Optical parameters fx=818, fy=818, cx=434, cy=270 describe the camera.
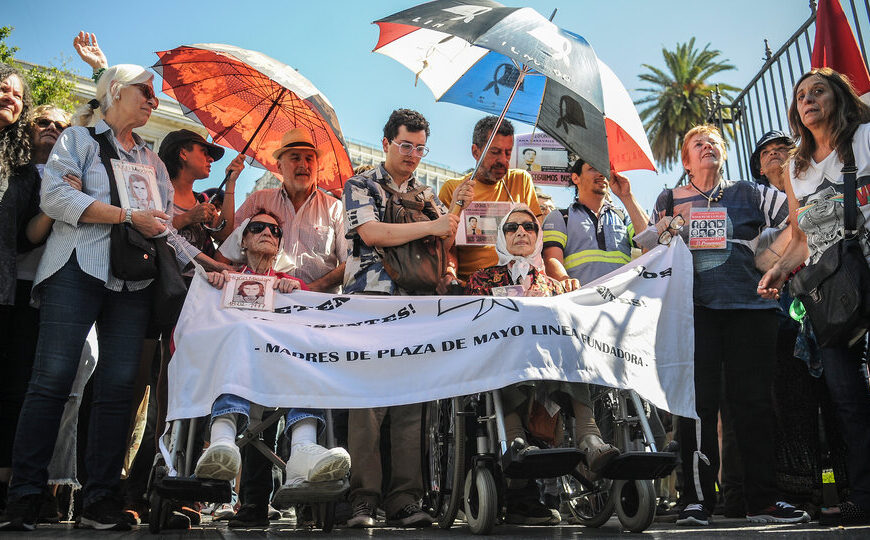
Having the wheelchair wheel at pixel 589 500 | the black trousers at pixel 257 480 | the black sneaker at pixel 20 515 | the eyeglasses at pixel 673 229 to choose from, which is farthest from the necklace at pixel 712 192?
the black sneaker at pixel 20 515

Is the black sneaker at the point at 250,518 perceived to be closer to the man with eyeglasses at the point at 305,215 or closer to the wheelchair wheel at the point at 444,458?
→ the wheelchair wheel at the point at 444,458

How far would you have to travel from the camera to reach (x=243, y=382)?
430 centimetres

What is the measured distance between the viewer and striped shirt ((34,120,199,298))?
14.9 ft

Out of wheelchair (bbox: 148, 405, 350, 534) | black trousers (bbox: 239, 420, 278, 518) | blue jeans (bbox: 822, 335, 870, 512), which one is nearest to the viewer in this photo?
wheelchair (bbox: 148, 405, 350, 534)

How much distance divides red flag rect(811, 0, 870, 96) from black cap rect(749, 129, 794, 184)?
0.60 metres

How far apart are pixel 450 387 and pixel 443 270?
115cm

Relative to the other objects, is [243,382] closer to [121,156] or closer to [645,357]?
[121,156]

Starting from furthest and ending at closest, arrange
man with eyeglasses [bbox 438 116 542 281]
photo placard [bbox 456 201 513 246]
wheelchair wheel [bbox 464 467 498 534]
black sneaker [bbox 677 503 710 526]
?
man with eyeglasses [bbox 438 116 542 281] < photo placard [bbox 456 201 513 246] < black sneaker [bbox 677 503 710 526] < wheelchair wheel [bbox 464 467 498 534]

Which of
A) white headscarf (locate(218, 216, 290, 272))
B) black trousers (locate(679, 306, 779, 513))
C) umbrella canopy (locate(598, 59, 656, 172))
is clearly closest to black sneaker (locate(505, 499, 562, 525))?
black trousers (locate(679, 306, 779, 513))

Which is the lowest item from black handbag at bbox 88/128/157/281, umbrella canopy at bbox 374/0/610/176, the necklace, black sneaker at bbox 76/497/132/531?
black sneaker at bbox 76/497/132/531

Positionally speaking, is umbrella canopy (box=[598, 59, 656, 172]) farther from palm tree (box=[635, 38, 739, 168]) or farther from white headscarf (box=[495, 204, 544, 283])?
palm tree (box=[635, 38, 739, 168])

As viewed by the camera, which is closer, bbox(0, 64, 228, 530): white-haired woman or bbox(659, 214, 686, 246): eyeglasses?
bbox(0, 64, 228, 530): white-haired woman

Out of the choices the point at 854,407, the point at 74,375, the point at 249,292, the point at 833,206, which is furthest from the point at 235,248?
the point at 854,407

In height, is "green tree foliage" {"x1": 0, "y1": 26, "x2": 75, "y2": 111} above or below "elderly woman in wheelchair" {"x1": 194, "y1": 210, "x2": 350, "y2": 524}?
above
